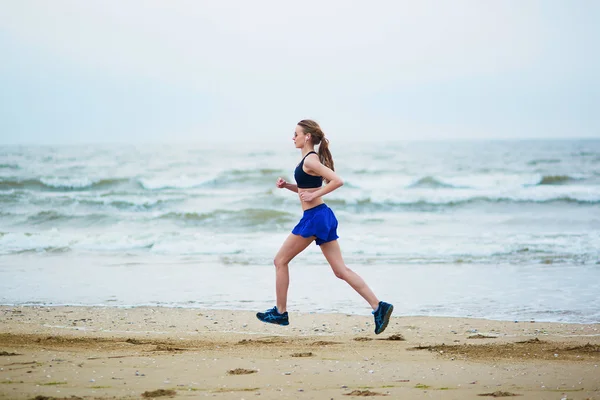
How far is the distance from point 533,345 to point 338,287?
3629 millimetres

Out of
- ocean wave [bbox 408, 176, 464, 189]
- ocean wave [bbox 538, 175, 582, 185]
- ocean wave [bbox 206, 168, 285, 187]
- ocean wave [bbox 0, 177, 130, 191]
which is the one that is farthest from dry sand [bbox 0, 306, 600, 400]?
ocean wave [bbox 538, 175, 582, 185]

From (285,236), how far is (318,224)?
32.6ft

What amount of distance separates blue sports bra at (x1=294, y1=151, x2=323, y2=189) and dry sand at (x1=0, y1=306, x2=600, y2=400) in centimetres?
137

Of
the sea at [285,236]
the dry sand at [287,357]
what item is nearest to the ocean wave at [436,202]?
the sea at [285,236]

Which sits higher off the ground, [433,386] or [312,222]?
[312,222]

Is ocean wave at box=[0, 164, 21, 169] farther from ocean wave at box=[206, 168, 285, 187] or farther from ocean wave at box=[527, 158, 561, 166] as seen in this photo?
ocean wave at box=[527, 158, 561, 166]

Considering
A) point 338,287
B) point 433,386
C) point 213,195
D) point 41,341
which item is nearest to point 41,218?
point 213,195

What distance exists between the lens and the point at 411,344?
5.72 metres

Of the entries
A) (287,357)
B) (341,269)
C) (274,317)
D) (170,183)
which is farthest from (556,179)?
(287,357)

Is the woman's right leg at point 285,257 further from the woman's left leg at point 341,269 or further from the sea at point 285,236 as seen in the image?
the sea at point 285,236

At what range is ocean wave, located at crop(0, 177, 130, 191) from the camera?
27391 millimetres

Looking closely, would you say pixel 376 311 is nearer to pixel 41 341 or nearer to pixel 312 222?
pixel 312 222

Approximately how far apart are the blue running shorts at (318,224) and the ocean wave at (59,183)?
23996 millimetres

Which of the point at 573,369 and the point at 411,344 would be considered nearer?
the point at 573,369
